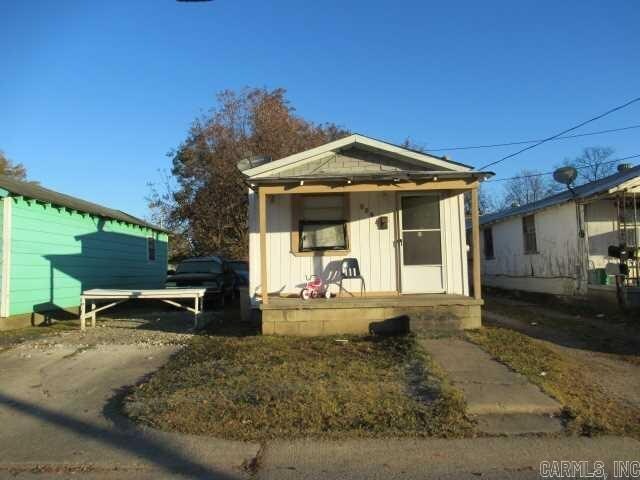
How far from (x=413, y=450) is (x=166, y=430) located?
7.54 ft

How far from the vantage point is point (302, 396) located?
5266mm

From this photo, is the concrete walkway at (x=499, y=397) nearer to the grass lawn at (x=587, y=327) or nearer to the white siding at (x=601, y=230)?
the grass lawn at (x=587, y=327)

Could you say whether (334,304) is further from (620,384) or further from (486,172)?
(620,384)

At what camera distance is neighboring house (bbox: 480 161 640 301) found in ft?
42.3

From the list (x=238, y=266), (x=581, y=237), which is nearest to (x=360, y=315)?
(x=581, y=237)

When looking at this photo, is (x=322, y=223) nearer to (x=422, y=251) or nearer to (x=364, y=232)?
(x=364, y=232)

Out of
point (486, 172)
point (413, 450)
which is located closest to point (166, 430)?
point (413, 450)

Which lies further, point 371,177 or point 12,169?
point 12,169

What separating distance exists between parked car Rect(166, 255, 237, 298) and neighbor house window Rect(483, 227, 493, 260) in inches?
444

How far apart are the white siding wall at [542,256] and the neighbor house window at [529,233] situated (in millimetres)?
189

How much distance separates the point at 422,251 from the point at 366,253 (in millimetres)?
1116

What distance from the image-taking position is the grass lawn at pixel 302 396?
183 inches
